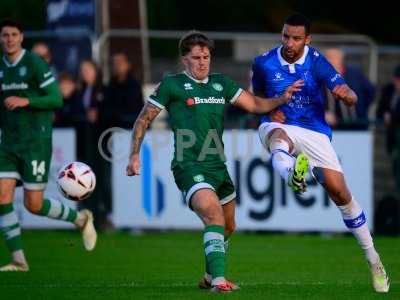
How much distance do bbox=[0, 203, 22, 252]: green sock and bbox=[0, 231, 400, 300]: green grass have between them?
34cm

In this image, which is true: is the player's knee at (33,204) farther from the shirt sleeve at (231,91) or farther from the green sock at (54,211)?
the shirt sleeve at (231,91)

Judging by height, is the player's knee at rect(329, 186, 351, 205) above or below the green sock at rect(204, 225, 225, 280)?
above

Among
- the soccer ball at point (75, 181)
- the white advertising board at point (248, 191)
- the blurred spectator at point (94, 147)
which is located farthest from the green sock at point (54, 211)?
the blurred spectator at point (94, 147)

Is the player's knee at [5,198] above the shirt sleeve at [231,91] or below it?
below

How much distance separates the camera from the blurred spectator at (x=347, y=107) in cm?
2039

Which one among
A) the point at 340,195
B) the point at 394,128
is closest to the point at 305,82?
the point at 340,195

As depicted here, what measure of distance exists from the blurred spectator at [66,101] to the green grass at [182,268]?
5.31 feet

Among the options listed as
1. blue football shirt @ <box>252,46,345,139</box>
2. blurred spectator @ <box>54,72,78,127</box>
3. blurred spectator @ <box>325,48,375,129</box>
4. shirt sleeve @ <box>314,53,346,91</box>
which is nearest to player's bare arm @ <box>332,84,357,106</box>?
shirt sleeve @ <box>314,53,346,91</box>

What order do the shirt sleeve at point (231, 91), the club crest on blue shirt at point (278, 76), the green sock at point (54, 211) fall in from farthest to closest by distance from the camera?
the green sock at point (54, 211)
the club crest on blue shirt at point (278, 76)
the shirt sleeve at point (231, 91)

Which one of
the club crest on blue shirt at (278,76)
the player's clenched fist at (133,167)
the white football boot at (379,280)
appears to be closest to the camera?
the player's clenched fist at (133,167)

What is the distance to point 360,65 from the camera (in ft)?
80.8

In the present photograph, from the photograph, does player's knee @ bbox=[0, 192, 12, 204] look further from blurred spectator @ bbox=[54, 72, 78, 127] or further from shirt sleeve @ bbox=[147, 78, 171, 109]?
blurred spectator @ bbox=[54, 72, 78, 127]

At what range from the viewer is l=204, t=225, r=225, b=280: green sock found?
12.6 meters

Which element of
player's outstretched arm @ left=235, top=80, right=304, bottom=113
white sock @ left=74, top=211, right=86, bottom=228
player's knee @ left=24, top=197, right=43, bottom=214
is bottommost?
white sock @ left=74, top=211, right=86, bottom=228
